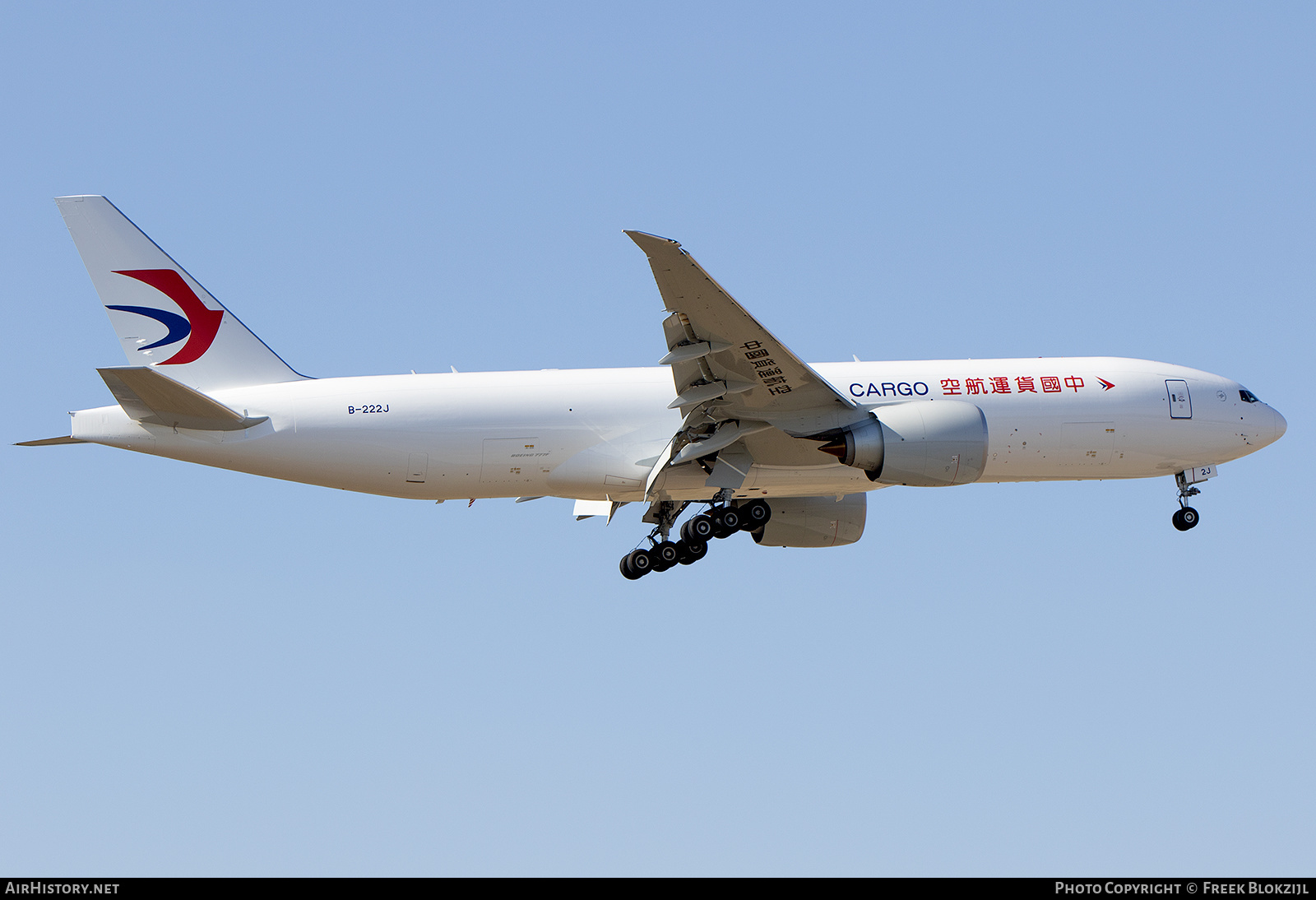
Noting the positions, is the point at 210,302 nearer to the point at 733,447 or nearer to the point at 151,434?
the point at 151,434

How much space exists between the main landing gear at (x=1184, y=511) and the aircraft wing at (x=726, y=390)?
29.1ft

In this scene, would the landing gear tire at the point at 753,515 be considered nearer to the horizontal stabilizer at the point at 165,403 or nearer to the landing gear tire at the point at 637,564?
the landing gear tire at the point at 637,564

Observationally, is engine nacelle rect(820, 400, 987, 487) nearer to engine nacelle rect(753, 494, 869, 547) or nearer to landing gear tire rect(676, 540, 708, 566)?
landing gear tire rect(676, 540, 708, 566)

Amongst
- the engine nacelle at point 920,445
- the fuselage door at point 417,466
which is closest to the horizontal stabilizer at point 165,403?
the fuselage door at point 417,466

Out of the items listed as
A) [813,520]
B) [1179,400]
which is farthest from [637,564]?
[1179,400]

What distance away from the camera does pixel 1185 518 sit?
31453 millimetres

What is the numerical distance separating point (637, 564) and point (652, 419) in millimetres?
3617

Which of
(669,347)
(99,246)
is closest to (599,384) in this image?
(669,347)

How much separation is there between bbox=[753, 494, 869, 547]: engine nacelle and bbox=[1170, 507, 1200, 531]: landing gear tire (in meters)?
7.03

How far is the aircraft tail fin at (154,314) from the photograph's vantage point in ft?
94.7

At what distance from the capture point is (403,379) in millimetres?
28234

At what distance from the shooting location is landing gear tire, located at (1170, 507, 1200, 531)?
31.4 metres

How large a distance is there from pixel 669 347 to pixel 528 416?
12.7 feet

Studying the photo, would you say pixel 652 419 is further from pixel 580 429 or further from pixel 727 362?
pixel 727 362
